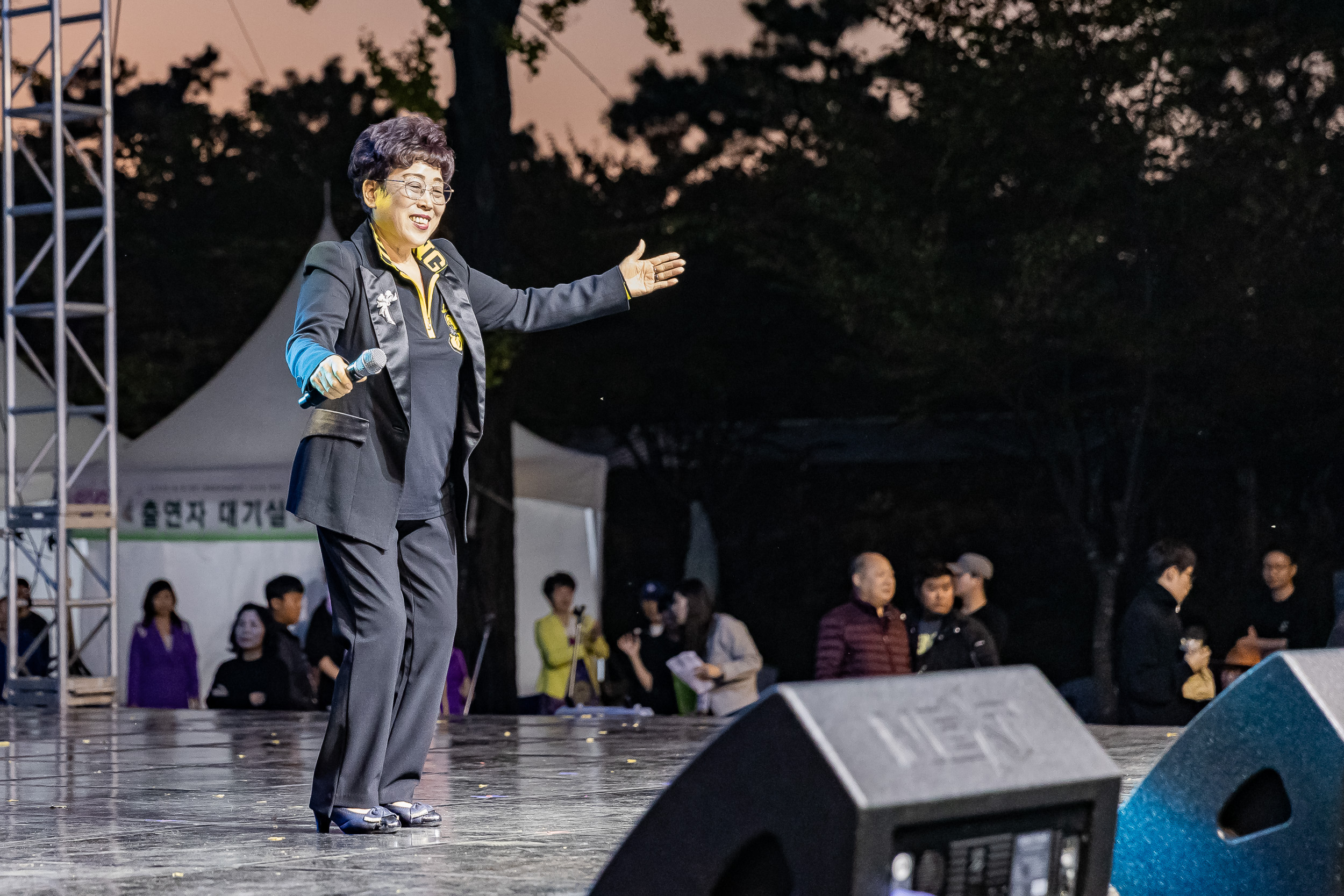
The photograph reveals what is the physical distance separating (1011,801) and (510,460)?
1111cm

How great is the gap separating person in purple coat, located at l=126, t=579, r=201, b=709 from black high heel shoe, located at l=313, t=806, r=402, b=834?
7187 mm

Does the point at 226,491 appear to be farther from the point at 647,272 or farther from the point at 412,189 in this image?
the point at 412,189

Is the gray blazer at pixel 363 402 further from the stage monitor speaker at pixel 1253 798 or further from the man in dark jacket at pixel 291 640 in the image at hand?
the man in dark jacket at pixel 291 640

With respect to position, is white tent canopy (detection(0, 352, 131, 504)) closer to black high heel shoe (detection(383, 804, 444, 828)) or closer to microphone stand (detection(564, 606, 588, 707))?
microphone stand (detection(564, 606, 588, 707))

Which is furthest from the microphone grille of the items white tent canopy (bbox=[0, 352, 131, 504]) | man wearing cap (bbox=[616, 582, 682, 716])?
white tent canopy (bbox=[0, 352, 131, 504])

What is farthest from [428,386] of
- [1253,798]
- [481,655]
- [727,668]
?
[481,655]

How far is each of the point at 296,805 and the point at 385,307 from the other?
5.02 feet

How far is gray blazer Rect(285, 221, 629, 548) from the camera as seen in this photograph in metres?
4.34

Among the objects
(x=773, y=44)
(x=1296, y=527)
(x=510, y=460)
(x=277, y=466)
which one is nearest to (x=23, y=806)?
(x=277, y=466)

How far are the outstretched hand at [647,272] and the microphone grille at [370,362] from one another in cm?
110

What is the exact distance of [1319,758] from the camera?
330 cm

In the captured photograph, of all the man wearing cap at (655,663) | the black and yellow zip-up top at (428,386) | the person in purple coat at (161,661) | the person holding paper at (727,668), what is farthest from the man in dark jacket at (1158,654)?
the person in purple coat at (161,661)

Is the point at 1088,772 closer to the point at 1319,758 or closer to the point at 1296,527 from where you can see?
the point at 1319,758

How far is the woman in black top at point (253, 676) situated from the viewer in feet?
32.8
